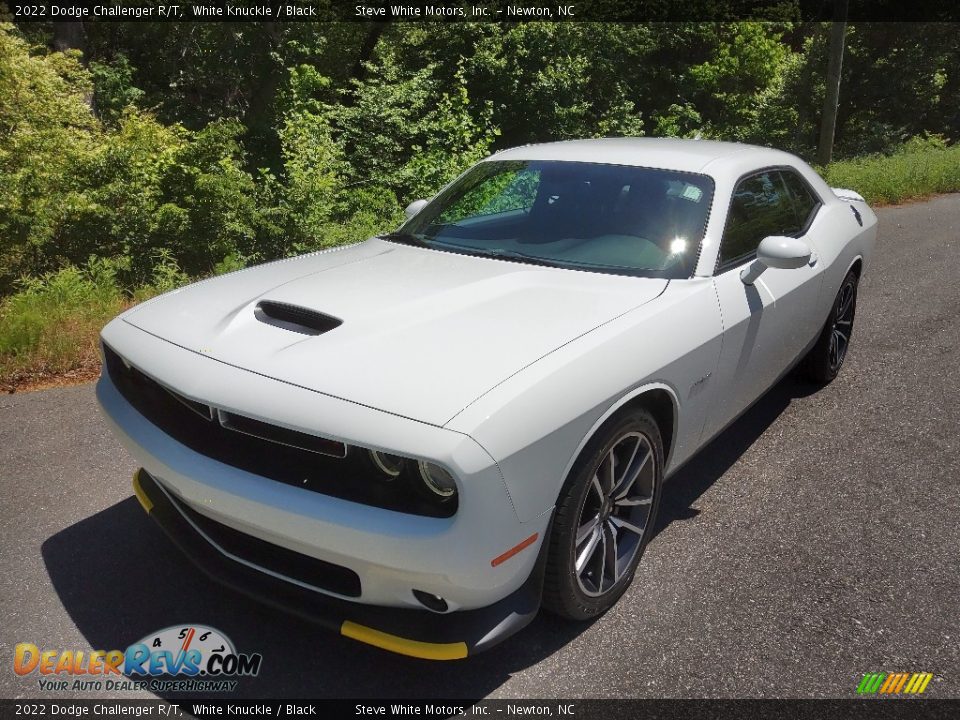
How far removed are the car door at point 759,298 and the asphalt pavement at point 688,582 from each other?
49 cm

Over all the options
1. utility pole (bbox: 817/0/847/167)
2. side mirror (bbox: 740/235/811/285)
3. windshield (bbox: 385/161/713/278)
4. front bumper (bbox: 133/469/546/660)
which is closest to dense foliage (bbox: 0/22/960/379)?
utility pole (bbox: 817/0/847/167)

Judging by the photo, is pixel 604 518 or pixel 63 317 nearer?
pixel 604 518

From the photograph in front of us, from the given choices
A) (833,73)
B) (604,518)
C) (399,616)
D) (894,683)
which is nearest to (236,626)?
(399,616)

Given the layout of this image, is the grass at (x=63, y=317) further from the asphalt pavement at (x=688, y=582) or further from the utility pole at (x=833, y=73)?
the utility pole at (x=833, y=73)

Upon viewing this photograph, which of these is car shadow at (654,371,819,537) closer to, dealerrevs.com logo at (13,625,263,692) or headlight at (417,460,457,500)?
headlight at (417,460,457,500)

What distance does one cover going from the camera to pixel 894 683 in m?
2.48

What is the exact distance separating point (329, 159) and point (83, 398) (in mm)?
5579

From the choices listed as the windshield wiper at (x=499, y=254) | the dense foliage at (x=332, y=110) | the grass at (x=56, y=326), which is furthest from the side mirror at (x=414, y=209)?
the dense foliage at (x=332, y=110)

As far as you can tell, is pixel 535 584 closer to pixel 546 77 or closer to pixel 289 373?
pixel 289 373

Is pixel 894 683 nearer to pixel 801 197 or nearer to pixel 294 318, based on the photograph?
pixel 294 318

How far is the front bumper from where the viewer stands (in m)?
2.21

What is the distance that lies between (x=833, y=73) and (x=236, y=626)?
1614 centimetres

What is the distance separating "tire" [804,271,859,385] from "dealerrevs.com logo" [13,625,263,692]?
382 centimetres

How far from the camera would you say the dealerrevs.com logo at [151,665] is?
2436 millimetres
